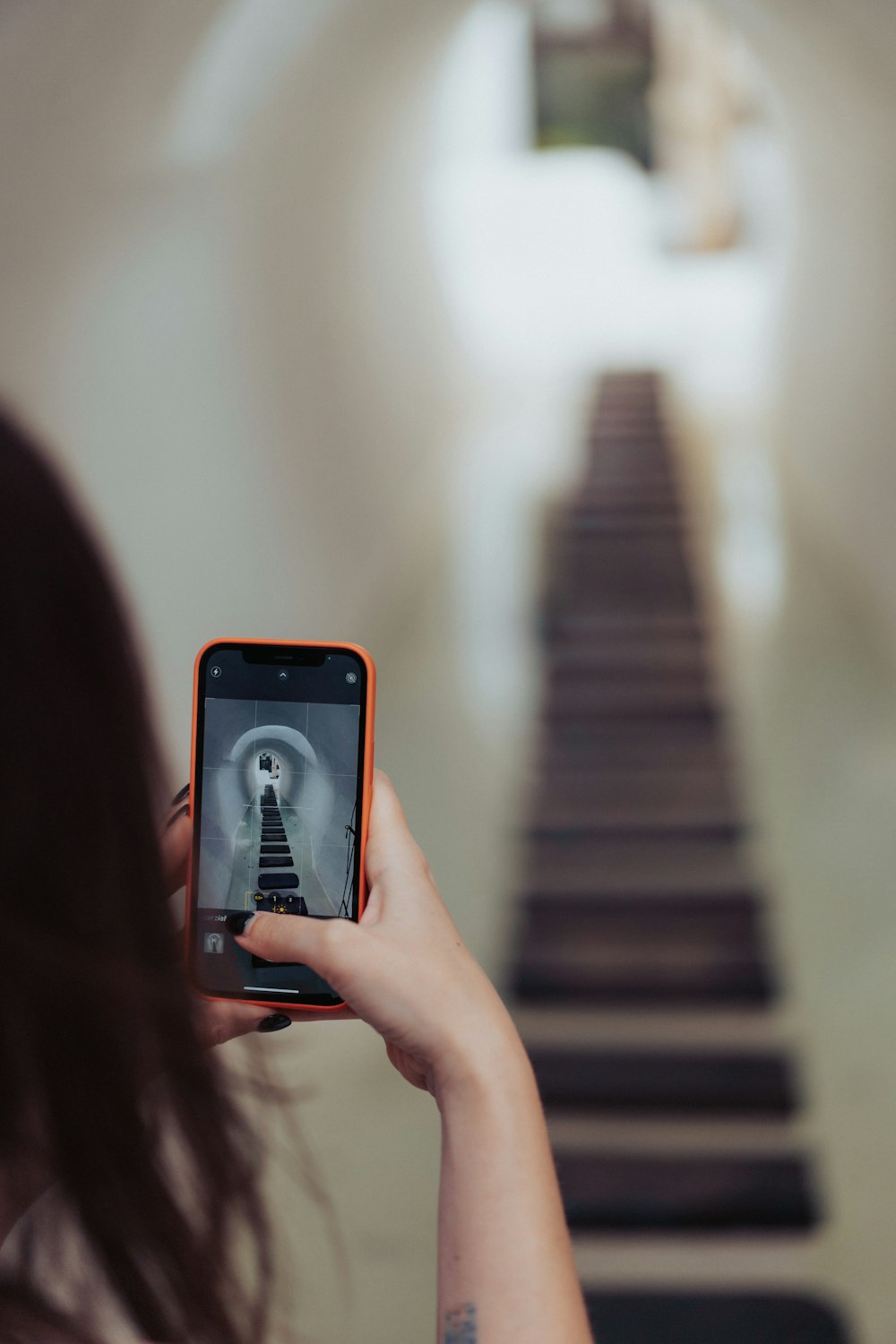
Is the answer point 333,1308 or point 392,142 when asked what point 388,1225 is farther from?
point 392,142

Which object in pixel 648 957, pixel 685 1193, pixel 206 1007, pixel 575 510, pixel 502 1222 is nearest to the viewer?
pixel 502 1222

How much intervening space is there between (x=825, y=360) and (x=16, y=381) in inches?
37.5

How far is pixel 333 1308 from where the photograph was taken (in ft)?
3.75

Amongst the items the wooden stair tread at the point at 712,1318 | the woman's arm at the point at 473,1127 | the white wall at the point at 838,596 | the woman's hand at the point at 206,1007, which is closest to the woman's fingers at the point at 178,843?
the woman's hand at the point at 206,1007

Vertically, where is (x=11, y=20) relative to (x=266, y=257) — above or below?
above

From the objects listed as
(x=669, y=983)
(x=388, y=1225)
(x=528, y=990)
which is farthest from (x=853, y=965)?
(x=388, y=1225)

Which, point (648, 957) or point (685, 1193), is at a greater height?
point (648, 957)

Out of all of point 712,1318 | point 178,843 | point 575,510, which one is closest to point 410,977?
point 178,843

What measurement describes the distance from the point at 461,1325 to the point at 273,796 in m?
0.20

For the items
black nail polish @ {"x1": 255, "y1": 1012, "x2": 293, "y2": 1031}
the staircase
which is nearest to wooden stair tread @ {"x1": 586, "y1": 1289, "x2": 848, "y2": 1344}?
the staircase

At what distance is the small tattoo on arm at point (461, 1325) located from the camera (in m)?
0.31

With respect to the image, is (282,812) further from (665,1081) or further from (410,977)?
(665,1081)

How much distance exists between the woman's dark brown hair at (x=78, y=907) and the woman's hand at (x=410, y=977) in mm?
47

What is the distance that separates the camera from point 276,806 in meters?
0.44
